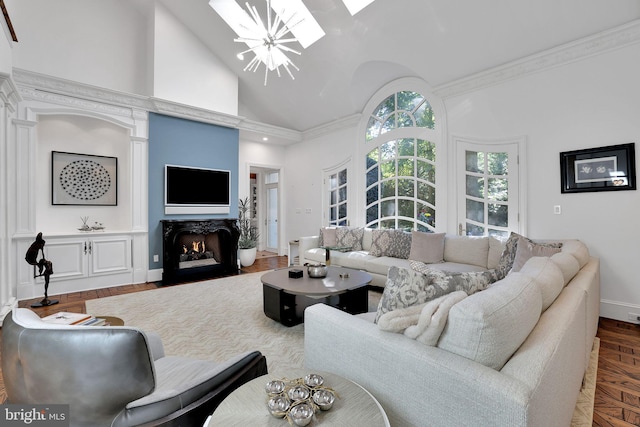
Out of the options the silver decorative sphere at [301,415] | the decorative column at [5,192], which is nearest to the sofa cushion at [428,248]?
the silver decorative sphere at [301,415]

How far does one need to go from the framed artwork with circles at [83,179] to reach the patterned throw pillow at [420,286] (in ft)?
16.9

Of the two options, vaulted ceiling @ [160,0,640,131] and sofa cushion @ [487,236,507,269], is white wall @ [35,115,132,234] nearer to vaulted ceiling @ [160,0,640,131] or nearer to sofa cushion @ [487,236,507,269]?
vaulted ceiling @ [160,0,640,131]

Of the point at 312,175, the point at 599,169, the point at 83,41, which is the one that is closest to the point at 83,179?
the point at 83,41

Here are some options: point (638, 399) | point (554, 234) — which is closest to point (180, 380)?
point (638, 399)

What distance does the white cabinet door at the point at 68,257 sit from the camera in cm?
407

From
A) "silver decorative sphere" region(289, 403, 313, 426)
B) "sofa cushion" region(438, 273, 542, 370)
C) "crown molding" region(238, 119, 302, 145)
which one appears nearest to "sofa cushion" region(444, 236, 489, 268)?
"sofa cushion" region(438, 273, 542, 370)

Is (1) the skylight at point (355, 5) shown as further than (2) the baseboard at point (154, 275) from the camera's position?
No

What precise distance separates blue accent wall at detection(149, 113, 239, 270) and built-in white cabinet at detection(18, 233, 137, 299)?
40cm

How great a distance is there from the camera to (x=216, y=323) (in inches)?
120

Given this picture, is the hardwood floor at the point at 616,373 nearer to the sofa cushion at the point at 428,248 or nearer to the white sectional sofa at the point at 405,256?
the white sectional sofa at the point at 405,256

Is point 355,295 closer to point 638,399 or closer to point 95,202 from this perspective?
point 638,399

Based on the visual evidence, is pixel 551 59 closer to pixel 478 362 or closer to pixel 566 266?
pixel 566 266

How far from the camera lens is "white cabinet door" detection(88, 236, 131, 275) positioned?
4.36m

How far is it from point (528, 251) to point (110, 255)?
5.50 metres
